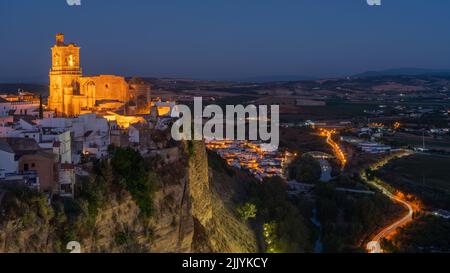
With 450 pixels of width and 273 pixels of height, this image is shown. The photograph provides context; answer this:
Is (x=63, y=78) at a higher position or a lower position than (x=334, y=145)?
higher

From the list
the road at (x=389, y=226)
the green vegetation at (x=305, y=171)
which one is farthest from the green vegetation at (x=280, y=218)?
the green vegetation at (x=305, y=171)

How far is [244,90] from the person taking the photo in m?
86.4

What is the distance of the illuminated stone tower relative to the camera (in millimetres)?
21531

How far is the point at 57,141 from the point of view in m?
13.6

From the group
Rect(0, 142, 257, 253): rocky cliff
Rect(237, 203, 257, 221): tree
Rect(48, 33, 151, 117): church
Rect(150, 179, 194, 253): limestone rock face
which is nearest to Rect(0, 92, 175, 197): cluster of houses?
Rect(0, 142, 257, 253): rocky cliff

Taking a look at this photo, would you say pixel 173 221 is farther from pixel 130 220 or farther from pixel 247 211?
pixel 247 211

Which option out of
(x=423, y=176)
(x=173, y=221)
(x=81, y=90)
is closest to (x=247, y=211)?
(x=81, y=90)

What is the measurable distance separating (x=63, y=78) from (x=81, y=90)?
0.80m

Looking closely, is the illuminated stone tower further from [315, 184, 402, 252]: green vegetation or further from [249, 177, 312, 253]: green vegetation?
[315, 184, 402, 252]: green vegetation

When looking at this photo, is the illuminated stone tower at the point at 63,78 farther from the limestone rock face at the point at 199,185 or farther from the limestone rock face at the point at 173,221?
the limestone rock face at the point at 173,221

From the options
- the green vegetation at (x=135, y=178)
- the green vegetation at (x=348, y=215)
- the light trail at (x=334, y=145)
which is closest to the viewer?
the green vegetation at (x=135, y=178)

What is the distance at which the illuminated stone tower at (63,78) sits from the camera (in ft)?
70.6

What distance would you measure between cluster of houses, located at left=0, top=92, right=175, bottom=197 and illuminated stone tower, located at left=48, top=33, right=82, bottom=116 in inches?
32.3
